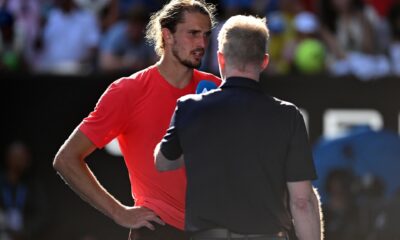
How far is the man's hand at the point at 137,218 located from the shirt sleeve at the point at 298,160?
3.60 ft

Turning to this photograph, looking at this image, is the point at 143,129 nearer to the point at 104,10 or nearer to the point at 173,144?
the point at 173,144

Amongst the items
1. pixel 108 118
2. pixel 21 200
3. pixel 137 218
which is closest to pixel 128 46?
pixel 21 200

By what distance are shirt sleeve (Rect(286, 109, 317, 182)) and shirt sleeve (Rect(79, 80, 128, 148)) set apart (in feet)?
4.16

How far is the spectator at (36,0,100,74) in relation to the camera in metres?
12.7

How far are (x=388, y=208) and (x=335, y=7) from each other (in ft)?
7.45

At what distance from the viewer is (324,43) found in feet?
41.2

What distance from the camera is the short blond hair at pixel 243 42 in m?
5.15

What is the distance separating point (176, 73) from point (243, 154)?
127cm

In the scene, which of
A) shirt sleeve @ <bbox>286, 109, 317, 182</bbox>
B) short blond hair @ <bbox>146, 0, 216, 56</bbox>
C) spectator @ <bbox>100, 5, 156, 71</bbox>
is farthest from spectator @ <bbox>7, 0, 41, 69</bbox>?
shirt sleeve @ <bbox>286, 109, 317, 182</bbox>

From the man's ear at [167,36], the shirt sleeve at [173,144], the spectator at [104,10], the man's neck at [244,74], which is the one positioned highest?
the man's ear at [167,36]

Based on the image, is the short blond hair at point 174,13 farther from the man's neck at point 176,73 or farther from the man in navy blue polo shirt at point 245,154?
the man in navy blue polo shirt at point 245,154

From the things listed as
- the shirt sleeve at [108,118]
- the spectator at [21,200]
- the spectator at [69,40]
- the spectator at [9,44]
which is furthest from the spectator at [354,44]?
the shirt sleeve at [108,118]

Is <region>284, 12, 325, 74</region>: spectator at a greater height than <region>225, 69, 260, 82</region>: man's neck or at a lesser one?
lesser

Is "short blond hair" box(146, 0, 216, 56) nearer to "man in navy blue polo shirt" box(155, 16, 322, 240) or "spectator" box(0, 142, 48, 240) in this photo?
"man in navy blue polo shirt" box(155, 16, 322, 240)
